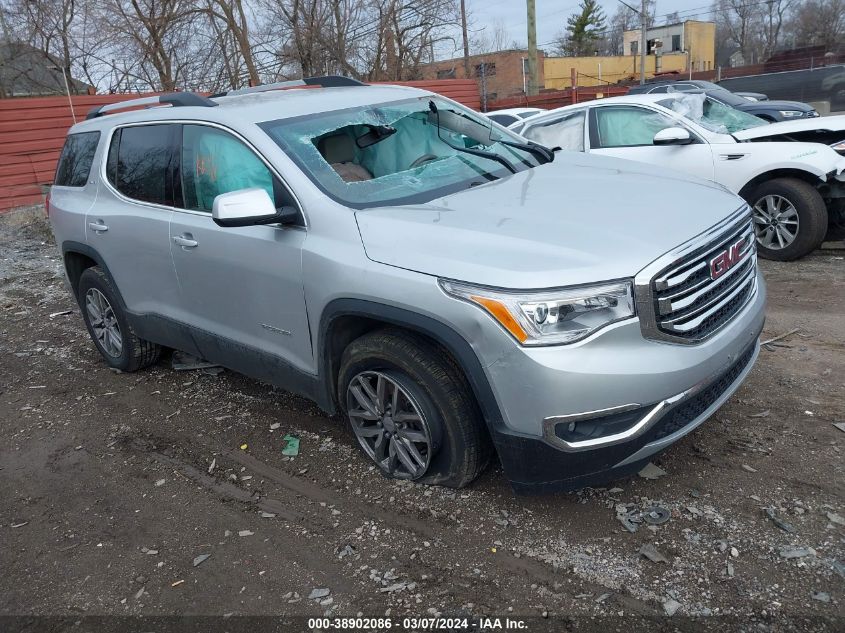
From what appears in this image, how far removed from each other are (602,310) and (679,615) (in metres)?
1.13

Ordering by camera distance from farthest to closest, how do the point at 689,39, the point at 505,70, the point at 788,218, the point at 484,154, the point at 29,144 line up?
the point at 689,39 < the point at 505,70 < the point at 29,144 < the point at 788,218 < the point at 484,154

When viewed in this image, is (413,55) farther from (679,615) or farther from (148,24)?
(679,615)

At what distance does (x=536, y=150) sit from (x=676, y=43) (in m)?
68.1

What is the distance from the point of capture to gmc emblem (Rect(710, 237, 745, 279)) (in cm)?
286

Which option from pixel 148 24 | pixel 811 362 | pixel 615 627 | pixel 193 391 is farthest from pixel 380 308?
pixel 148 24

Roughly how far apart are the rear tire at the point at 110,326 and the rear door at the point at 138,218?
248mm

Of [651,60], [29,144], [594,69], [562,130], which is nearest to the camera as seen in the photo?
[562,130]

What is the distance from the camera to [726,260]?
117 inches

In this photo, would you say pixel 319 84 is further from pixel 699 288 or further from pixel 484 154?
pixel 699 288

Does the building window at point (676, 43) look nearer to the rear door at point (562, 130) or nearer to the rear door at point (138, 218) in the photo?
the rear door at point (562, 130)

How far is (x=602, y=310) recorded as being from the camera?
2.59 m

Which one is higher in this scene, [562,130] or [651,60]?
[651,60]

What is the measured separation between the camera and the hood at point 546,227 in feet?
8.54

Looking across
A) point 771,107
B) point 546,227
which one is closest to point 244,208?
point 546,227
